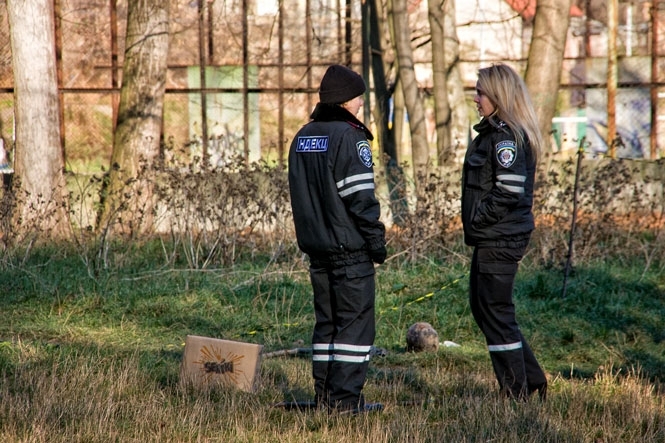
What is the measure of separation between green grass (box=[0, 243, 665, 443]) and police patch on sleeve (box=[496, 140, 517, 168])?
1.32 meters

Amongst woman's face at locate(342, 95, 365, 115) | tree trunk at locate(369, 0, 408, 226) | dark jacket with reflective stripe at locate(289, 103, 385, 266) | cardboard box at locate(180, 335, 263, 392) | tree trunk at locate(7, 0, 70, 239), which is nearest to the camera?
dark jacket with reflective stripe at locate(289, 103, 385, 266)

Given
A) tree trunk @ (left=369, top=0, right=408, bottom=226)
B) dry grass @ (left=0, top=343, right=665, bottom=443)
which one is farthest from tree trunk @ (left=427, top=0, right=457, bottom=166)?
dry grass @ (left=0, top=343, right=665, bottom=443)

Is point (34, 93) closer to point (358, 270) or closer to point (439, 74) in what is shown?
point (439, 74)

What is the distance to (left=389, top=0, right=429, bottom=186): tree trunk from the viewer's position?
1356 centimetres

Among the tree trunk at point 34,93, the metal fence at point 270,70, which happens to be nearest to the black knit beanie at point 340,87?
the tree trunk at point 34,93

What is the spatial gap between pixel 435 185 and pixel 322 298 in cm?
530

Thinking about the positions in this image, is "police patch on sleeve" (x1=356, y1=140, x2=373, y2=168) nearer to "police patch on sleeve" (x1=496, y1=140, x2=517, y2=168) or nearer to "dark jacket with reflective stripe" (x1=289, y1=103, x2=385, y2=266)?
"dark jacket with reflective stripe" (x1=289, y1=103, x2=385, y2=266)

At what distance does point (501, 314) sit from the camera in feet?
17.0

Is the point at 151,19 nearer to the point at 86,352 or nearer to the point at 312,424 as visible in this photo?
the point at 86,352

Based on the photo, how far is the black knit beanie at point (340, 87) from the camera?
16.1ft

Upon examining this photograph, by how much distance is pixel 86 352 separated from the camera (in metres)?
6.60

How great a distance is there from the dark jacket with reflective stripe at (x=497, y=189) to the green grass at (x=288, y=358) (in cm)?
94

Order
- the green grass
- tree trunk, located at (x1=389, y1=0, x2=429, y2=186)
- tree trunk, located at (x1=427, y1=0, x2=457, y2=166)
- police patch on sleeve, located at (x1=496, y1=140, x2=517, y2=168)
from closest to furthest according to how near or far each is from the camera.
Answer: the green grass < police patch on sleeve, located at (x1=496, y1=140, x2=517, y2=168) < tree trunk, located at (x1=389, y1=0, x2=429, y2=186) < tree trunk, located at (x1=427, y1=0, x2=457, y2=166)

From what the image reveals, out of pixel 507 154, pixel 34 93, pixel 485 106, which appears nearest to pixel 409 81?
pixel 34 93
